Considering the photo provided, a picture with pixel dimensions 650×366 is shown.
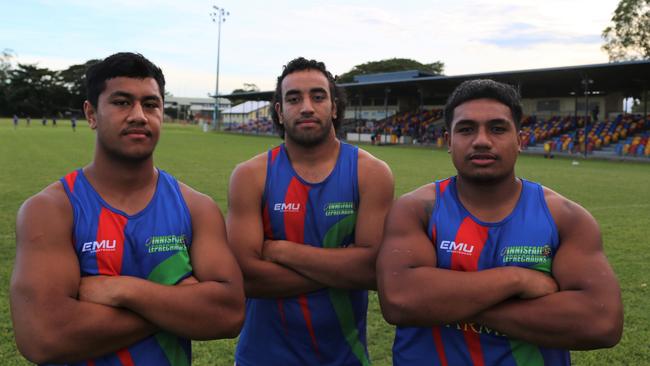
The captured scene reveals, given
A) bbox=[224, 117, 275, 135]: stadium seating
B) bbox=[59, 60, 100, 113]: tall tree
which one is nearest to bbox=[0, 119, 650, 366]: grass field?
bbox=[224, 117, 275, 135]: stadium seating

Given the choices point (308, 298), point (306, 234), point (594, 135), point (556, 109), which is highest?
point (556, 109)

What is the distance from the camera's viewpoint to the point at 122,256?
2293 mm

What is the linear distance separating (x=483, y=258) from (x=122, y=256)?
1591 mm

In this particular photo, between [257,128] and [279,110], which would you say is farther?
[257,128]

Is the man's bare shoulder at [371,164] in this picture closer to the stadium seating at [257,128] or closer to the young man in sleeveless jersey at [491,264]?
the young man in sleeveless jersey at [491,264]

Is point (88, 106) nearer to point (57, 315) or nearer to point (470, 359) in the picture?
point (57, 315)

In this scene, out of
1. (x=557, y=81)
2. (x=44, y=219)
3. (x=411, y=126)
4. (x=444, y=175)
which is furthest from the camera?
(x=411, y=126)

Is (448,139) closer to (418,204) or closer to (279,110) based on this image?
(418,204)

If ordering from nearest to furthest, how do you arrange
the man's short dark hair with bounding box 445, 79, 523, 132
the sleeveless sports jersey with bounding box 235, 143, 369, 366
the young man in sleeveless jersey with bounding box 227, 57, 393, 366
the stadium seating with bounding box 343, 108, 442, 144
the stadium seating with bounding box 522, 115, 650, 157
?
the man's short dark hair with bounding box 445, 79, 523, 132 < the young man in sleeveless jersey with bounding box 227, 57, 393, 366 < the sleeveless sports jersey with bounding box 235, 143, 369, 366 < the stadium seating with bounding box 522, 115, 650, 157 < the stadium seating with bounding box 343, 108, 442, 144

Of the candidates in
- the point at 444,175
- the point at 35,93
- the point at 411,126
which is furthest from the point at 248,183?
the point at 35,93

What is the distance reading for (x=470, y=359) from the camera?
232 cm

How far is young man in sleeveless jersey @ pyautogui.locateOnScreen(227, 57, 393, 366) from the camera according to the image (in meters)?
2.84

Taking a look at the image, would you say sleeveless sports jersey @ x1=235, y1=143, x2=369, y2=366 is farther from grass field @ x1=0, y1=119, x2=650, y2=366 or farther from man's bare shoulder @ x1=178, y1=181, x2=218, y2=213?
grass field @ x1=0, y1=119, x2=650, y2=366

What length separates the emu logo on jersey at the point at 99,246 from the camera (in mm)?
2240
